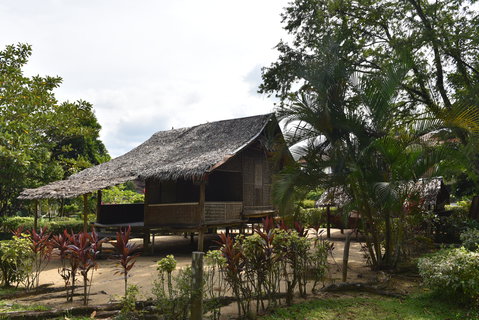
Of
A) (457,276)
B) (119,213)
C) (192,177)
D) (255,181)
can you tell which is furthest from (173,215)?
(457,276)

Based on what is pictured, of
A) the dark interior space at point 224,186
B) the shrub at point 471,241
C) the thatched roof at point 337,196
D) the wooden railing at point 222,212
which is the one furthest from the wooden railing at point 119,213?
the shrub at point 471,241

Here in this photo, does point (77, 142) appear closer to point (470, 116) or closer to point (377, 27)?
point (377, 27)

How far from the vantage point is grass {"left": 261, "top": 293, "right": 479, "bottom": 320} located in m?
4.61

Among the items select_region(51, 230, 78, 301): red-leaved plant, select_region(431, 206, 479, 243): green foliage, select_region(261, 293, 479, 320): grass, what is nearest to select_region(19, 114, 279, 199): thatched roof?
select_region(51, 230, 78, 301): red-leaved plant

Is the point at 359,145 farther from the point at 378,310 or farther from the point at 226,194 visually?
the point at 226,194

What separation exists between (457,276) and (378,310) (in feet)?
3.79

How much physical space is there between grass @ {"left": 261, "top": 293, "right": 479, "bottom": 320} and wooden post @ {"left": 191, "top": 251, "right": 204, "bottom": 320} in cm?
101

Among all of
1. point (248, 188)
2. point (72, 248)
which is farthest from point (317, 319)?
point (248, 188)

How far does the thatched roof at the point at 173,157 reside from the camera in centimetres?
1066

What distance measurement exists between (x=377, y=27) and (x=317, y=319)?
10.5m

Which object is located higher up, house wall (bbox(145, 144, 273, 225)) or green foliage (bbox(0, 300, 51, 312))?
house wall (bbox(145, 144, 273, 225))

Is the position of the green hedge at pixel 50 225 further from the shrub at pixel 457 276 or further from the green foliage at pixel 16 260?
the shrub at pixel 457 276

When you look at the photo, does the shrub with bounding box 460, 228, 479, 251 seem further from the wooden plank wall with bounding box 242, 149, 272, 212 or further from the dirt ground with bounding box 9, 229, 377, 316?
the wooden plank wall with bounding box 242, 149, 272, 212

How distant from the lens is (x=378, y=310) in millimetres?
4941
